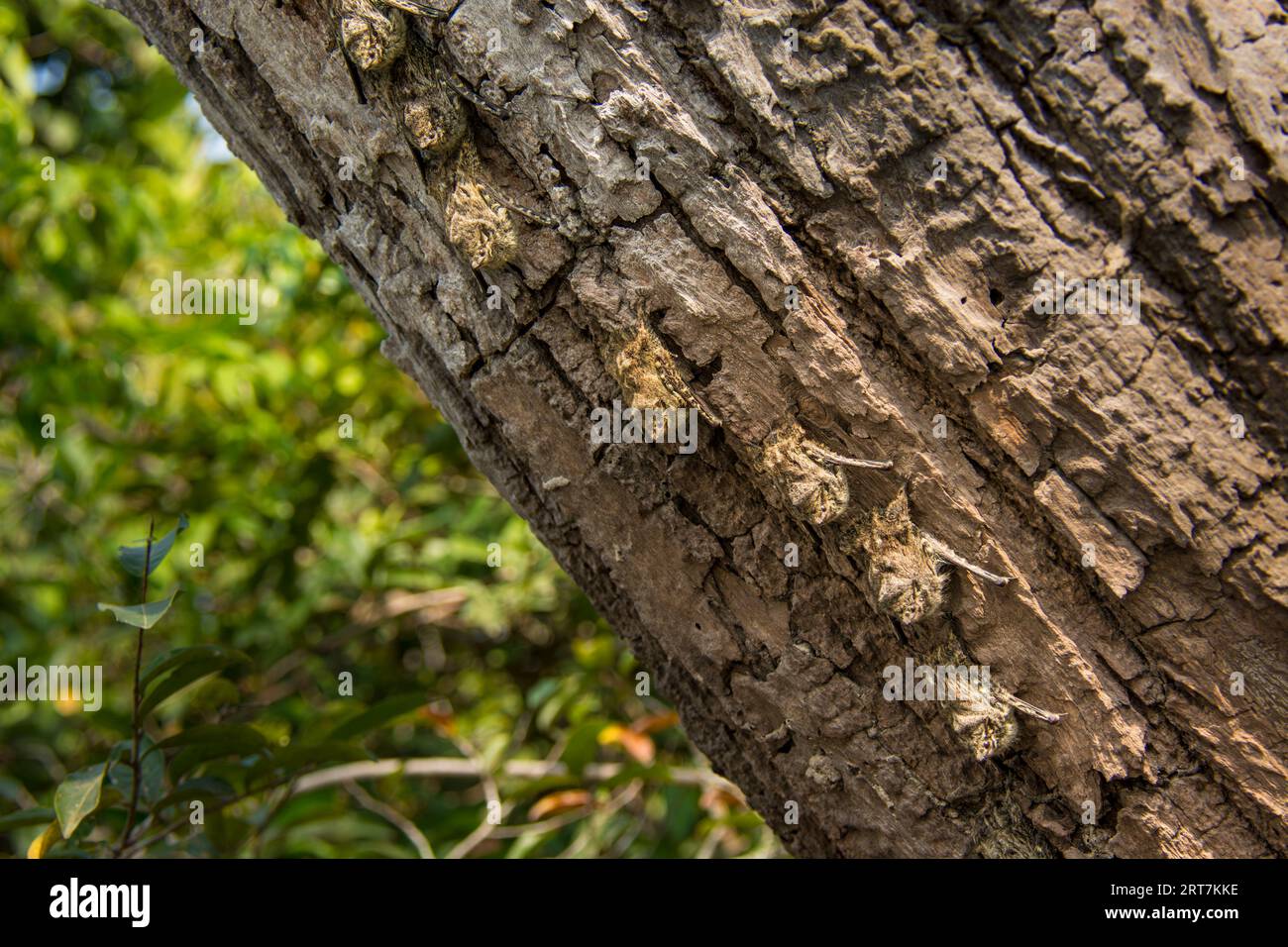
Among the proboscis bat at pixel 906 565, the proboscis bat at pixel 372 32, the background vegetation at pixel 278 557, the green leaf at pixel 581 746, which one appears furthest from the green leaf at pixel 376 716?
the proboscis bat at pixel 372 32

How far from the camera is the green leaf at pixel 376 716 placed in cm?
215

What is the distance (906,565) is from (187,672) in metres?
1.41

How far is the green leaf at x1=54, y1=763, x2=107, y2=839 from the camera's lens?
5.53 ft

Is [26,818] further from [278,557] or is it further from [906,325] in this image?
[906,325]

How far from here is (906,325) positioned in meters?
1.30

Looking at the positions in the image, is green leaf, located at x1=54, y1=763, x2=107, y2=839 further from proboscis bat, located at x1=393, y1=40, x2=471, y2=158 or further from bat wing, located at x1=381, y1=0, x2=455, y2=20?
bat wing, located at x1=381, y1=0, x2=455, y2=20

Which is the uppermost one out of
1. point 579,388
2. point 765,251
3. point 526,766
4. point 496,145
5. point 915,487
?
point 496,145

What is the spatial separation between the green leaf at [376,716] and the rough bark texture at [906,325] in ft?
2.97

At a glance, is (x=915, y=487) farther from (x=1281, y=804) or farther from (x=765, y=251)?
(x=1281, y=804)

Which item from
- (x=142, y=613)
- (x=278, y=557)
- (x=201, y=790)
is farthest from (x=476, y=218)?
(x=278, y=557)

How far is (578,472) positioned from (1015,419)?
629 mm

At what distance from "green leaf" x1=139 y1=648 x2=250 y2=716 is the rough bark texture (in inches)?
30.8

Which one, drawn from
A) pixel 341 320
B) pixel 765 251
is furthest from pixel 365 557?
pixel 765 251
